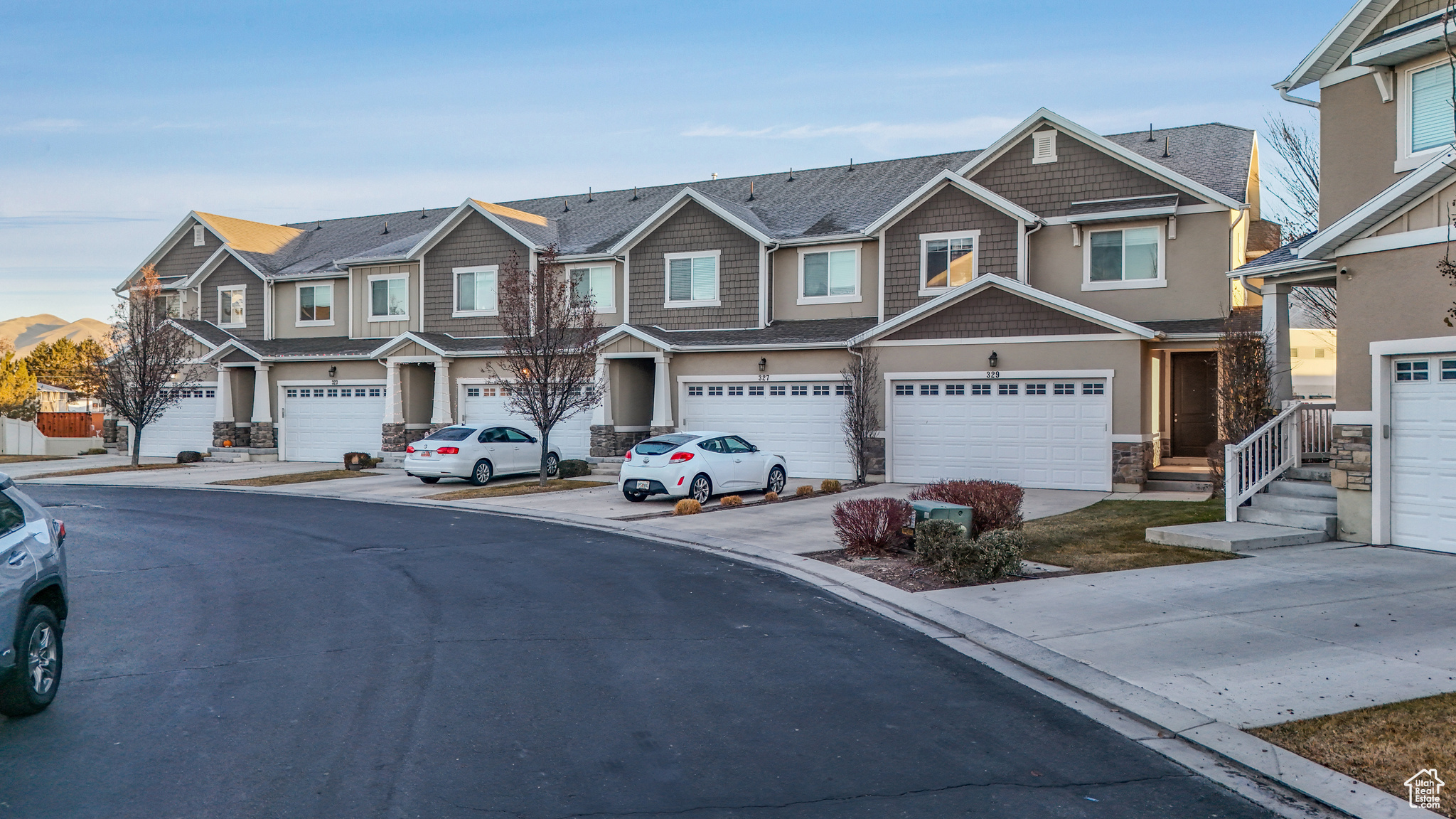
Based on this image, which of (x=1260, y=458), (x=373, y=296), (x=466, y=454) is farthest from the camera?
(x=373, y=296)

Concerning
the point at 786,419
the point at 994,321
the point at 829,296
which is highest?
the point at 829,296

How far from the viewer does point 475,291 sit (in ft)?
103

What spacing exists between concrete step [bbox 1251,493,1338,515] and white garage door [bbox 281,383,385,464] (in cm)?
2422

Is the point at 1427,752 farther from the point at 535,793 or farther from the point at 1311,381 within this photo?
the point at 1311,381

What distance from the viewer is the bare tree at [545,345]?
23.7m

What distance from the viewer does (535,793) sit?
5488 millimetres

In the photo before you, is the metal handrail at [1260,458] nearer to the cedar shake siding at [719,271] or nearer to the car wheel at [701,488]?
the car wheel at [701,488]

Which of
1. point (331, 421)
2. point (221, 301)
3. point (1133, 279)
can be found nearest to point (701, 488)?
point (1133, 279)

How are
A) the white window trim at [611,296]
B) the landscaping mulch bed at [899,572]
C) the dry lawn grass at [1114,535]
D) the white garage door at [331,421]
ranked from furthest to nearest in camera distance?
the white garage door at [331,421]
the white window trim at [611,296]
the dry lawn grass at [1114,535]
the landscaping mulch bed at [899,572]

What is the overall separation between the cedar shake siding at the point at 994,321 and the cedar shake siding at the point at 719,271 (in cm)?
536

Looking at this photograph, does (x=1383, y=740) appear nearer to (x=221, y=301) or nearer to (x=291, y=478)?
(x=291, y=478)

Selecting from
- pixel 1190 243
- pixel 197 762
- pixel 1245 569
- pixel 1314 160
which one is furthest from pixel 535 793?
pixel 1314 160

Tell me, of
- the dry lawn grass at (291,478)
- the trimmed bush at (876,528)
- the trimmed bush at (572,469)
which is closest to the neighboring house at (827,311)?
the trimmed bush at (572,469)

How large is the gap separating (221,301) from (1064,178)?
92.7ft
